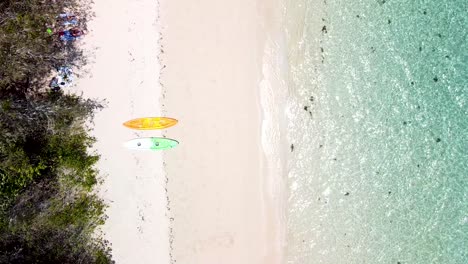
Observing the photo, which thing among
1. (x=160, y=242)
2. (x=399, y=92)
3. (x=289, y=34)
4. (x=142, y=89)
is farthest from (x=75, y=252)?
(x=399, y=92)

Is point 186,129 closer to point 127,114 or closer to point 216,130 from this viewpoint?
point 216,130

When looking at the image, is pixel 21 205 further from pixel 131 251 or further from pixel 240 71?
pixel 240 71

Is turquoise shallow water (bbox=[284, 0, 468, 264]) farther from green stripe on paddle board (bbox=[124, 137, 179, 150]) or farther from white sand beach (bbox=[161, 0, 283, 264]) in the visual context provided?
green stripe on paddle board (bbox=[124, 137, 179, 150])

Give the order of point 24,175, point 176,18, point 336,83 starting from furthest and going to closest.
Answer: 1. point 336,83
2. point 176,18
3. point 24,175

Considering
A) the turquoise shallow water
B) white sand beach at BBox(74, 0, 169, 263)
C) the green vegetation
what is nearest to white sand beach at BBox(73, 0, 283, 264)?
white sand beach at BBox(74, 0, 169, 263)

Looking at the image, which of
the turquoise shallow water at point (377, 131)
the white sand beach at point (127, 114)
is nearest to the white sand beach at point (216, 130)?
the white sand beach at point (127, 114)

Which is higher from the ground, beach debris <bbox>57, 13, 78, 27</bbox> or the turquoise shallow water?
beach debris <bbox>57, 13, 78, 27</bbox>

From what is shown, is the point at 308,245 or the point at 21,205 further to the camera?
the point at 308,245
